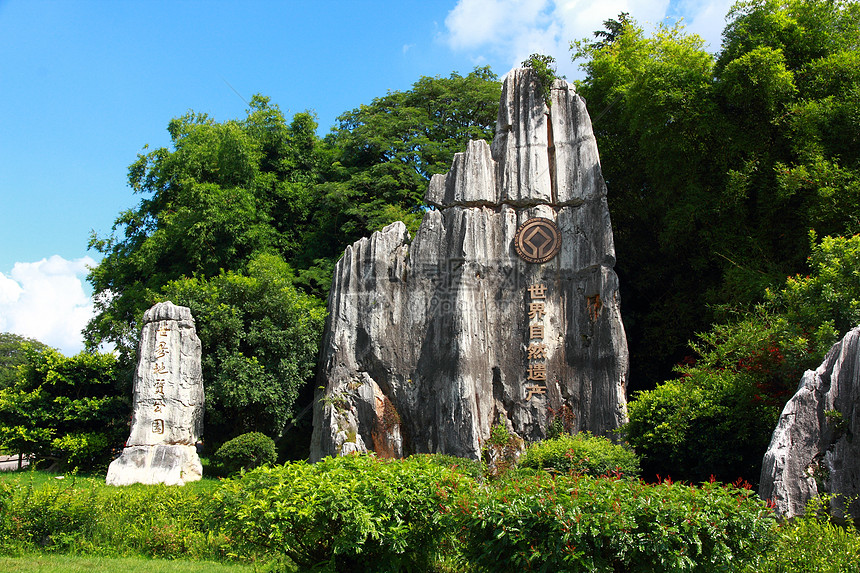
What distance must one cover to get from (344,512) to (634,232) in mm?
12384

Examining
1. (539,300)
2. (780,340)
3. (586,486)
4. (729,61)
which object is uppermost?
(729,61)

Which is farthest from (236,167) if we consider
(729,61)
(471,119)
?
(729,61)

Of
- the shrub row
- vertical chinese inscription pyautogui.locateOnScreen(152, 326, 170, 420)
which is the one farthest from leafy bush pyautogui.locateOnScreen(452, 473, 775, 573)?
vertical chinese inscription pyautogui.locateOnScreen(152, 326, 170, 420)

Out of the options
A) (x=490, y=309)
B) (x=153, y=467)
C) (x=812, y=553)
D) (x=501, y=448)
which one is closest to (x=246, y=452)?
(x=153, y=467)

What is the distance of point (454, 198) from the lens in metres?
13.7

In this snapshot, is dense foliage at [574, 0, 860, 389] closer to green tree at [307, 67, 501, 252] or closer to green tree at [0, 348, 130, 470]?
green tree at [307, 67, 501, 252]

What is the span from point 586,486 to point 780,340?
5.53 meters

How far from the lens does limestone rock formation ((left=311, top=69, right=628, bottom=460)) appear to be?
12.6 m

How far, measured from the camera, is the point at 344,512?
5.76 metres

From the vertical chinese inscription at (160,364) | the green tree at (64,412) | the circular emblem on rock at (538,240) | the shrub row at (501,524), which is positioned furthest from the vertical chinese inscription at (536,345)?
the green tree at (64,412)

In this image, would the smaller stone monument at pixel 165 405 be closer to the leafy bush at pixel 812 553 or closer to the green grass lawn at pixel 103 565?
the green grass lawn at pixel 103 565

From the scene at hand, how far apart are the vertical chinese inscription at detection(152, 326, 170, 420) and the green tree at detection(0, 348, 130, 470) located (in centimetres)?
230

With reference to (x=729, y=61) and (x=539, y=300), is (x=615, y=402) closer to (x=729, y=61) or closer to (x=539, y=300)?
(x=539, y=300)

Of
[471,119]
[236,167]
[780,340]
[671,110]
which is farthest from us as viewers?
[471,119]
